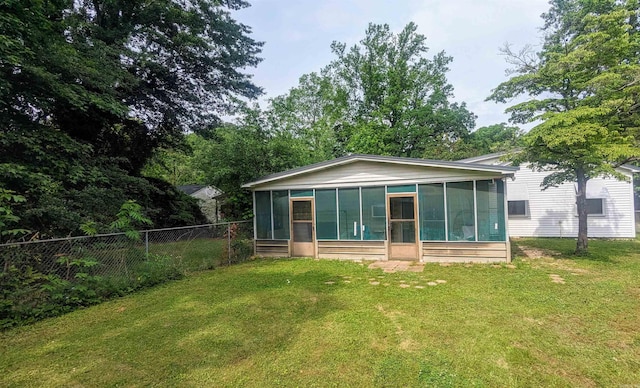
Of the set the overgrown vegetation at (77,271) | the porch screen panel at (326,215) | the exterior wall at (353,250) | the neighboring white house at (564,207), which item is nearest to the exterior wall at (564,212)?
the neighboring white house at (564,207)

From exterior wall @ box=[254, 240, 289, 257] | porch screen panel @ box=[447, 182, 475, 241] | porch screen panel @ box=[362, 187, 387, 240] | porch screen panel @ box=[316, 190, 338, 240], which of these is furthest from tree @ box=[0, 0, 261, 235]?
porch screen panel @ box=[447, 182, 475, 241]

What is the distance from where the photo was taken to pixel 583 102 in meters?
7.58

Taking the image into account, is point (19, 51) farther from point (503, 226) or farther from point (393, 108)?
point (393, 108)

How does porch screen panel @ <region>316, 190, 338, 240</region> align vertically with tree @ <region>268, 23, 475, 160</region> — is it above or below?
below

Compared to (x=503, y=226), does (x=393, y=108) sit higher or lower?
higher

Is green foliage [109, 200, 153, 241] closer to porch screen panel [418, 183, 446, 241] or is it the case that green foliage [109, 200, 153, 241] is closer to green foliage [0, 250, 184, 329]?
green foliage [0, 250, 184, 329]

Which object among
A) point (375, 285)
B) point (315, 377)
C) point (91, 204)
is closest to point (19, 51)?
point (91, 204)

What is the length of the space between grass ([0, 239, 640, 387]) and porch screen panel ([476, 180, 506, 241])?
1.33 meters

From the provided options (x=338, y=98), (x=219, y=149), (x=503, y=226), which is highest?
(x=338, y=98)

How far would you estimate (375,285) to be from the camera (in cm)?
578

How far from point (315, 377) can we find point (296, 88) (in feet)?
86.2

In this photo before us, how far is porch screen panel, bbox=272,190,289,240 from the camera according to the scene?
9.20 metres

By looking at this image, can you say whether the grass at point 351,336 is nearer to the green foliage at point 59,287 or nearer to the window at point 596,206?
the green foliage at point 59,287

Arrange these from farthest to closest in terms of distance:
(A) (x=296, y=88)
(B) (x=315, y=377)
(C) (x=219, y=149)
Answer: (A) (x=296, y=88)
(C) (x=219, y=149)
(B) (x=315, y=377)
